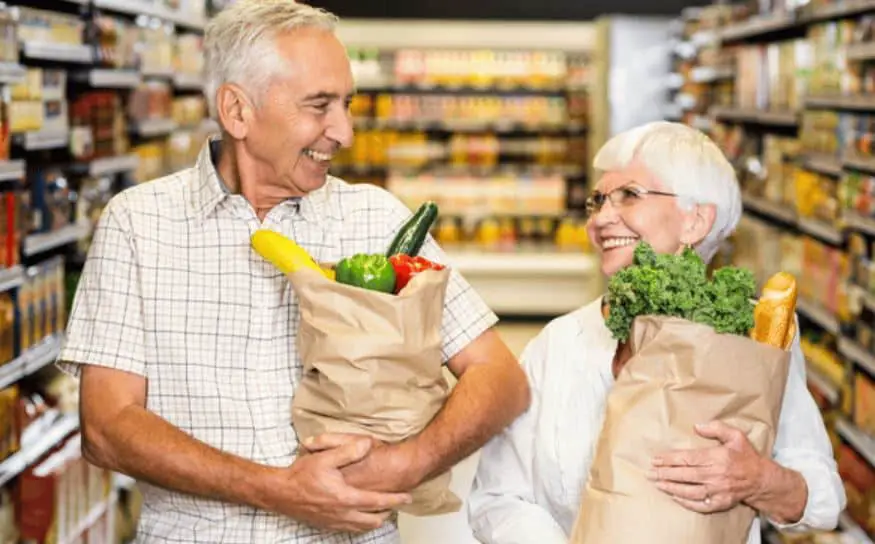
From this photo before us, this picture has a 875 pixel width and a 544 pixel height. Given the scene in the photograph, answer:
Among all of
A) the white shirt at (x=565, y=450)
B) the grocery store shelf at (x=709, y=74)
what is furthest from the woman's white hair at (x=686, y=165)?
the grocery store shelf at (x=709, y=74)

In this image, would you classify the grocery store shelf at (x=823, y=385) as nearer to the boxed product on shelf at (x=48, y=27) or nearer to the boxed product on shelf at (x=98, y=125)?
the boxed product on shelf at (x=98, y=125)

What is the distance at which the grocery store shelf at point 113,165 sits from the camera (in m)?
5.50

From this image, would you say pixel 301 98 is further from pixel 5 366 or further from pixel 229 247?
pixel 5 366

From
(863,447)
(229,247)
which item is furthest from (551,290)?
(229,247)

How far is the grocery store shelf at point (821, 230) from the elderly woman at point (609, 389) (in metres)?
3.66

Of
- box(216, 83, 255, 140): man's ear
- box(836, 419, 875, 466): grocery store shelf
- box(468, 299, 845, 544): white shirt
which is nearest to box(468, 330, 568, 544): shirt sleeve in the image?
box(468, 299, 845, 544): white shirt

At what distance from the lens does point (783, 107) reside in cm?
732

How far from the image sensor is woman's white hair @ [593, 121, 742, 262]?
8.06ft

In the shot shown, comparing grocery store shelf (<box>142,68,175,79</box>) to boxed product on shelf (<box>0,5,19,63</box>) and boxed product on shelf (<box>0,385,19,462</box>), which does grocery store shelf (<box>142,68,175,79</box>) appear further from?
boxed product on shelf (<box>0,385,19,462</box>)

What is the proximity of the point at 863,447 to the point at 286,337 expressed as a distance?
138 inches

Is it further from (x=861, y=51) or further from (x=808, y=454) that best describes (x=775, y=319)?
(x=861, y=51)

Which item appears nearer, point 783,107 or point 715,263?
point 783,107

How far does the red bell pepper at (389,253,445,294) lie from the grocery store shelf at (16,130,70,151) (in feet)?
8.87

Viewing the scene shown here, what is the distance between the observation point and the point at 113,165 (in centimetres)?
577
